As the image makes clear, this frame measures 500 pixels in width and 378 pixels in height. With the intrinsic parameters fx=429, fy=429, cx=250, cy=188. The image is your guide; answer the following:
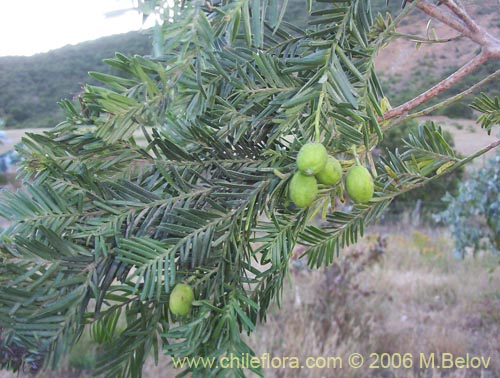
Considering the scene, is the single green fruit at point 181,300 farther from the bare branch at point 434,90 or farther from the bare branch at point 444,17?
the bare branch at point 444,17

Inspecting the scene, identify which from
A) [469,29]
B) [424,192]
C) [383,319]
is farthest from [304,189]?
[424,192]

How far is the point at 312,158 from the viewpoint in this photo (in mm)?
409

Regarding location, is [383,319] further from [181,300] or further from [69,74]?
[69,74]

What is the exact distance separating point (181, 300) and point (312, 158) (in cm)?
23

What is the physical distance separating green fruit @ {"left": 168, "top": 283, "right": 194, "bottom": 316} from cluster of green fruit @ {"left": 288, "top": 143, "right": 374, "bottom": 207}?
167 millimetres

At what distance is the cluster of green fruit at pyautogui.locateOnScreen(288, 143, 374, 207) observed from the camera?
0.41 m

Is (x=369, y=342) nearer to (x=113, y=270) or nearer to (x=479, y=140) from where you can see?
(x=113, y=270)

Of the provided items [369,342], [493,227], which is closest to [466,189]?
[493,227]

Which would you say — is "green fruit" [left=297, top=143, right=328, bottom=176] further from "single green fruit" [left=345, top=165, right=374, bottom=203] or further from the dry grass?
the dry grass

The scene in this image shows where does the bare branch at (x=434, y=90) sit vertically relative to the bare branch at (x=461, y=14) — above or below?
below

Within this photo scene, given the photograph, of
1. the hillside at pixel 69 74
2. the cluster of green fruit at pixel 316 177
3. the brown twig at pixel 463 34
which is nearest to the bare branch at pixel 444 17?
the brown twig at pixel 463 34

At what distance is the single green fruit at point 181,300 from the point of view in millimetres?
490

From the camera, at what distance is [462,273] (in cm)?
432

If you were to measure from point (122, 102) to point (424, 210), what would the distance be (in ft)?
25.0
